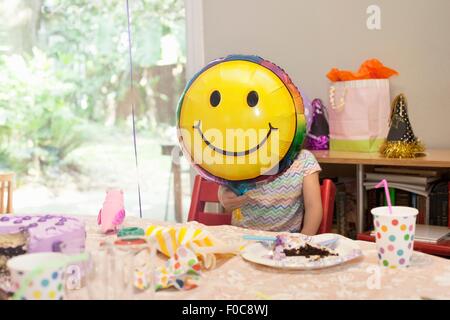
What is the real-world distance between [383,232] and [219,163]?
38cm

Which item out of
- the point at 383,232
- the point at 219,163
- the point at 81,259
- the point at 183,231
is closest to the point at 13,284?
the point at 81,259

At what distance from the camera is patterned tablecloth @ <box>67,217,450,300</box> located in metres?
1.11

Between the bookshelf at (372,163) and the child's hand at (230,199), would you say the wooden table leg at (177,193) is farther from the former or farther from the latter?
the child's hand at (230,199)

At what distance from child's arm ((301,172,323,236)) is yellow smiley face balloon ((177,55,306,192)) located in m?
0.56

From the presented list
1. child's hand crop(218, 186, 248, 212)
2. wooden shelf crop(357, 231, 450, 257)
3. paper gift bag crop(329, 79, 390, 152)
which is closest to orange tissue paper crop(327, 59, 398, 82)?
paper gift bag crop(329, 79, 390, 152)

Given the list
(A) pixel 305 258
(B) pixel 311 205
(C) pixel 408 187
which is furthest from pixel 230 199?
(C) pixel 408 187

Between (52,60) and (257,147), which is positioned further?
(52,60)

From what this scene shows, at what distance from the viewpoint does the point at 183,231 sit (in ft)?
4.48

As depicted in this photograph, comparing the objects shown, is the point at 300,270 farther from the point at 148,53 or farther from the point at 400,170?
the point at 148,53

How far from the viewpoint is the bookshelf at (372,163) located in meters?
2.07

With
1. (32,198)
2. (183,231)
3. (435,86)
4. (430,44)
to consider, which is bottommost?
(32,198)

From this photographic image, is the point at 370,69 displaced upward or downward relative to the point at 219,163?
upward

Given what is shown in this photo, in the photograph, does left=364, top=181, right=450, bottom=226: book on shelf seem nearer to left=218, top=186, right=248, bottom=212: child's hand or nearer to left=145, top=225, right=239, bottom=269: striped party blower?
left=218, top=186, right=248, bottom=212: child's hand

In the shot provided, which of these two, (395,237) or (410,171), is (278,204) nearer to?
(410,171)
